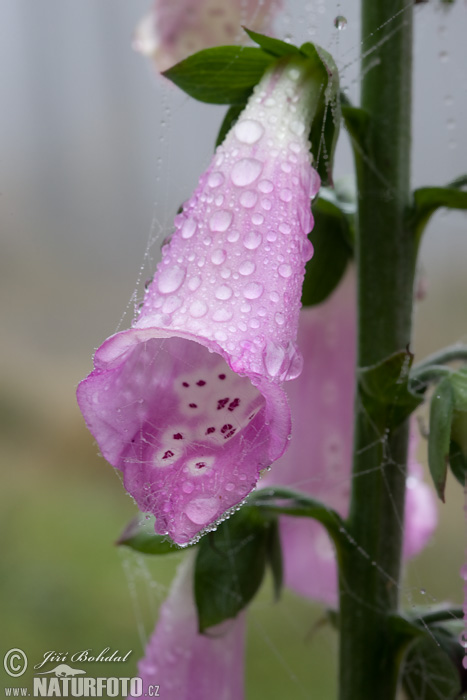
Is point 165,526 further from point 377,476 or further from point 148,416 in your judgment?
point 377,476

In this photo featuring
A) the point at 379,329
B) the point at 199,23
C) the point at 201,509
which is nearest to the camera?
the point at 201,509

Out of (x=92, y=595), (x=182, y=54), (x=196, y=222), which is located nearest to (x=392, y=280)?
(x=196, y=222)

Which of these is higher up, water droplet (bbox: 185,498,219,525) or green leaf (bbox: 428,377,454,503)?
water droplet (bbox: 185,498,219,525)

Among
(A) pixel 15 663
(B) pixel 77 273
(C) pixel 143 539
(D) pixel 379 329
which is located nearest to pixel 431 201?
(D) pixel 379 329

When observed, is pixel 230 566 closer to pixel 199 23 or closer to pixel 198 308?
pixel 198 308


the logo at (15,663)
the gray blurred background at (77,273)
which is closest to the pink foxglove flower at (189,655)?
the logo at (15,663)

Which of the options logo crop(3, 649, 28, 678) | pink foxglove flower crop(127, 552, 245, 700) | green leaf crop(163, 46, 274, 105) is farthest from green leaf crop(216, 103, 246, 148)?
logo crop(3, 649, 28, 678)

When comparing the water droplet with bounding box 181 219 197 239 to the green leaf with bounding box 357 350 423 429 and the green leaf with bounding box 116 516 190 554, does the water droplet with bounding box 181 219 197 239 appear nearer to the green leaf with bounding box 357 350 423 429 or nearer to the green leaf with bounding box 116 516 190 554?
the green leaf with bounding box 357 350 423 429
